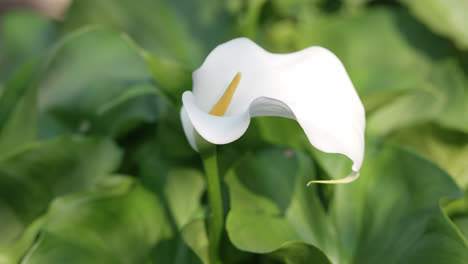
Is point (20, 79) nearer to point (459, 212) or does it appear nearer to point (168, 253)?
point (168, 253)

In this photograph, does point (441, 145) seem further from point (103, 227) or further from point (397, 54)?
point (103, 227)

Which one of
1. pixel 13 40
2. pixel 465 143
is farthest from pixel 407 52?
pixel 13 40

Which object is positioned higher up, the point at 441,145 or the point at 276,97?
the point at 276,97

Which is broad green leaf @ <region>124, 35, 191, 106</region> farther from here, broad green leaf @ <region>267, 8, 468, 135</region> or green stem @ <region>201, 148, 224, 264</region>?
broad green leaf @ <region>267, 8, 468, 135</region>

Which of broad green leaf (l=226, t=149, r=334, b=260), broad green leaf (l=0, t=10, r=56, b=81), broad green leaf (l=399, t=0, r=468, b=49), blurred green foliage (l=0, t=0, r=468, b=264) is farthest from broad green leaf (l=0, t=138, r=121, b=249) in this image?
broad green leaf (l=399, t=0, r=468, b=49)

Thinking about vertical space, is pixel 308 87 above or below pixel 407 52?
above

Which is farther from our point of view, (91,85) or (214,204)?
(91,85)

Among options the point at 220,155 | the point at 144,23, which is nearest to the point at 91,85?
the point at 144,23

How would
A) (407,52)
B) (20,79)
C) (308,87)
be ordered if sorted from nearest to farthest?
(308,87) < (20,79) < (407,52)
